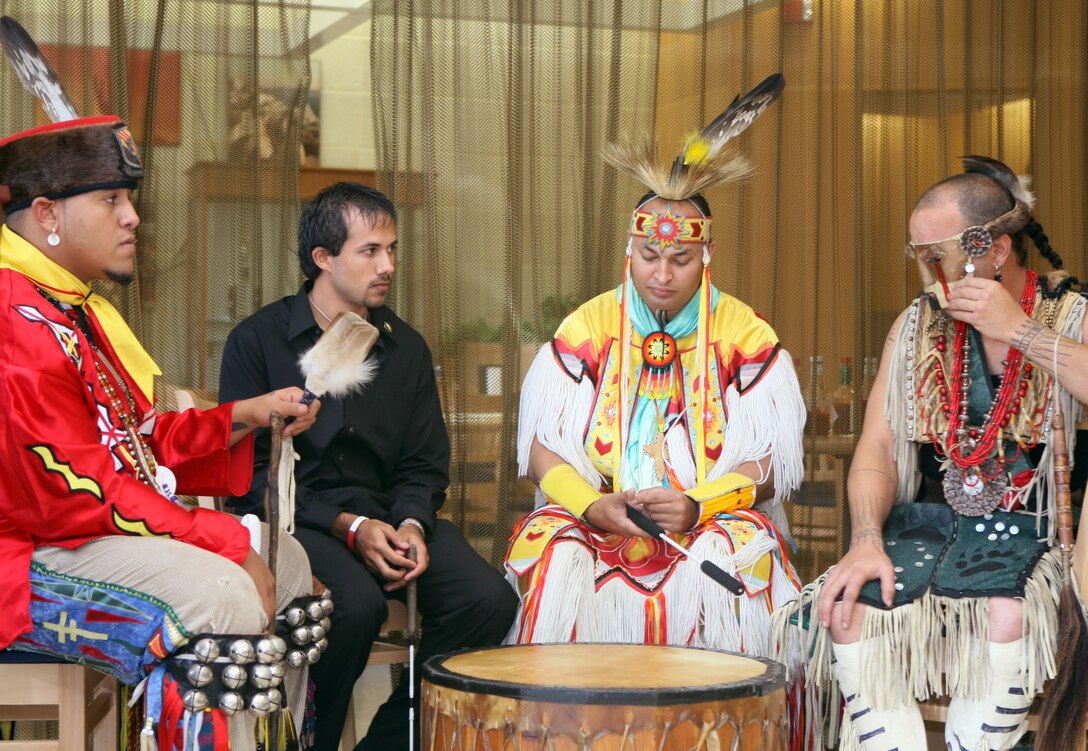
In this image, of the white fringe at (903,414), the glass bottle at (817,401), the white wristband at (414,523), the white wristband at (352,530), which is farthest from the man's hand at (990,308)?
the glass bottle at (817,401)

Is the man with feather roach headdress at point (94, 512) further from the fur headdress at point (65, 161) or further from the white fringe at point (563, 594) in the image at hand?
the white fringe at point (563, 594)

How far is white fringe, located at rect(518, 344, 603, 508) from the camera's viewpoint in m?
3.29

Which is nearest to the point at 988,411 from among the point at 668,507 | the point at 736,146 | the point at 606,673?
the point at 668,507

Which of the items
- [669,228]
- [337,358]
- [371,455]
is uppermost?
[669,228]

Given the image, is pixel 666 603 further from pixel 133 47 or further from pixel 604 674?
pixel 133 47

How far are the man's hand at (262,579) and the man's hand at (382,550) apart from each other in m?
0.56

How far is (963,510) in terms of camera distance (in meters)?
2.95

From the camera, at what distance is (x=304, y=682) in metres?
2.78

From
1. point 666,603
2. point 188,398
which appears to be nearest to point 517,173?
point 188,398

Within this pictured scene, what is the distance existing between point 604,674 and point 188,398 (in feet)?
4.82

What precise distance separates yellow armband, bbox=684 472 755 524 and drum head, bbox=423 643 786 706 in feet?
2.21

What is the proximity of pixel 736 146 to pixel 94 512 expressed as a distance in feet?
9.10

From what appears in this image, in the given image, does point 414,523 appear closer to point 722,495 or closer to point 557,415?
point 557,415

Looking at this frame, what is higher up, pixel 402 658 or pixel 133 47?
pixel 133 47
